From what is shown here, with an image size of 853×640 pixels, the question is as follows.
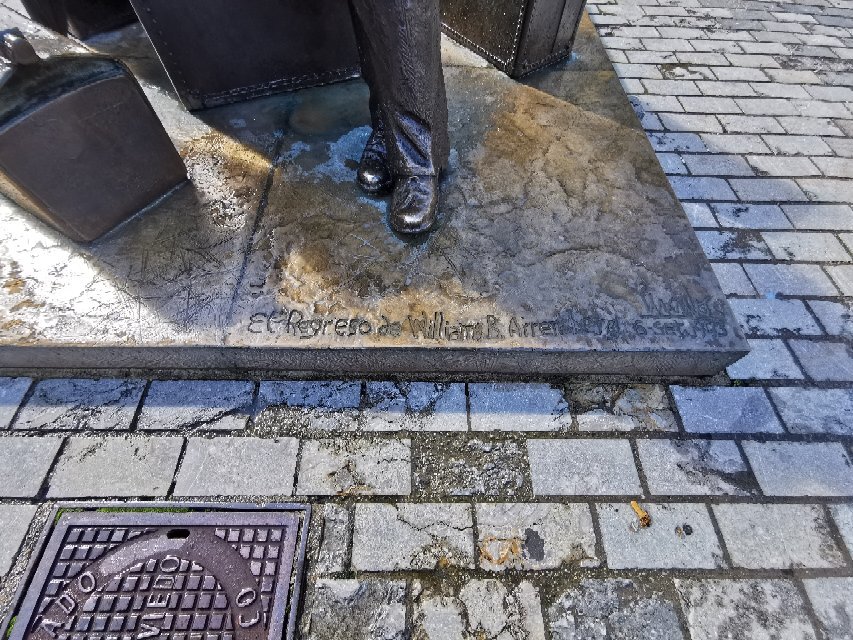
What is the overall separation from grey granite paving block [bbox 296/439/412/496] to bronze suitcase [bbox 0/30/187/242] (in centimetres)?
147

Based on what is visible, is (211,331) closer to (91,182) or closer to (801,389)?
(91,182)

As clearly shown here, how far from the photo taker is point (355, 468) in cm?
192

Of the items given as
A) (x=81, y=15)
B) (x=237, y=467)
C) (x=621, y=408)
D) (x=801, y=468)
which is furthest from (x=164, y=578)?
(x=81, y=15)

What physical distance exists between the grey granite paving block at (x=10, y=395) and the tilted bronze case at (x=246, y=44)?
176cm

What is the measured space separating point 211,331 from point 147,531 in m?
0.78

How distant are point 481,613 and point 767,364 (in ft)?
5.69

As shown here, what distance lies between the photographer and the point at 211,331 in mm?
2035

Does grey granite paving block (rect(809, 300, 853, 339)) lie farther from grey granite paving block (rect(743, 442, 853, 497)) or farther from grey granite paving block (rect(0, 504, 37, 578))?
grey granite paving block (rect(0, 504, 37, 578))

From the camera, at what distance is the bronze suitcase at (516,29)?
9.66 ft

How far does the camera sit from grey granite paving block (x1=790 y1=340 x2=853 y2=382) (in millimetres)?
2240

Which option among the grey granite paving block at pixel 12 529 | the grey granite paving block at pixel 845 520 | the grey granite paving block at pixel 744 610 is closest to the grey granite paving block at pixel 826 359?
the grey granite paving block at pixel 845 520

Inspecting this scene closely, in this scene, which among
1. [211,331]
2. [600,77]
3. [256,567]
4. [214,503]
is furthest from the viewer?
[600,77]

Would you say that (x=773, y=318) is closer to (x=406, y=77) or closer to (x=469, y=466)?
(x=469, y=466)

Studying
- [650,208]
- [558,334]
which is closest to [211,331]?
[558,334]
